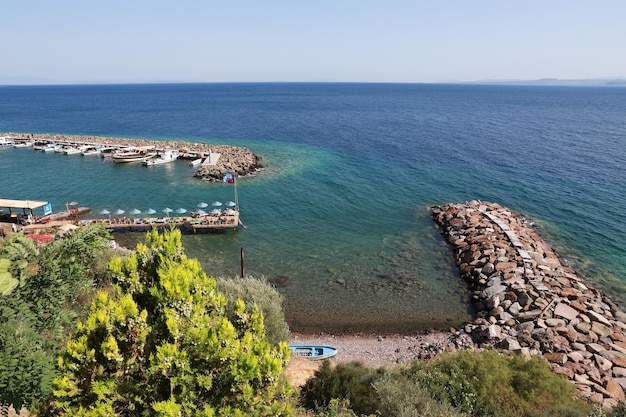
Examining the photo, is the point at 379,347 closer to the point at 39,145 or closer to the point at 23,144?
the point at 39,145

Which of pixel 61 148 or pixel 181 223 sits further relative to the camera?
pixel 61 148

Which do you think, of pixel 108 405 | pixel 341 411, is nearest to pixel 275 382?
pixel 108 405

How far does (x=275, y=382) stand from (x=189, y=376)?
6.33 ft

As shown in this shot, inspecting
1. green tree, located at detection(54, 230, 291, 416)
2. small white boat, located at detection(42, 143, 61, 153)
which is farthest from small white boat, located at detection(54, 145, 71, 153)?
green tree, located at detection(54, 230, 291, 416)

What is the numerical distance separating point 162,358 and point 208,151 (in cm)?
6560

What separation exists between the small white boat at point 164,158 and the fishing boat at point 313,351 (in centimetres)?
5068

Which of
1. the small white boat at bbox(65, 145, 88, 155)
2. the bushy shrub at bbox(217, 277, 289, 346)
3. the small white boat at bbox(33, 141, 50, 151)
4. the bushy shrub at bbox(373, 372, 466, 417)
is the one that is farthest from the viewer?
the small white boat at bbox(33, 141, 50, 151)

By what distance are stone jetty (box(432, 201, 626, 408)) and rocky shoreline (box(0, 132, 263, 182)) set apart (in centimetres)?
3377

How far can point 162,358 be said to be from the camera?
297 inches

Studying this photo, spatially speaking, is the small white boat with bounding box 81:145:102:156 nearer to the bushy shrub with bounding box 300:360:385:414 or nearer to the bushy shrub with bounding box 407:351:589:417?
the bushy shrub with bounding box 300:360:385:414

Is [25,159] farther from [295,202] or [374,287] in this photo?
[374,287]

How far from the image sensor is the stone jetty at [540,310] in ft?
67.6

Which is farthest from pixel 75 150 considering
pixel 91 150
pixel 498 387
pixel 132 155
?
pixel 498 387

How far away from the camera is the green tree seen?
7539 mm
